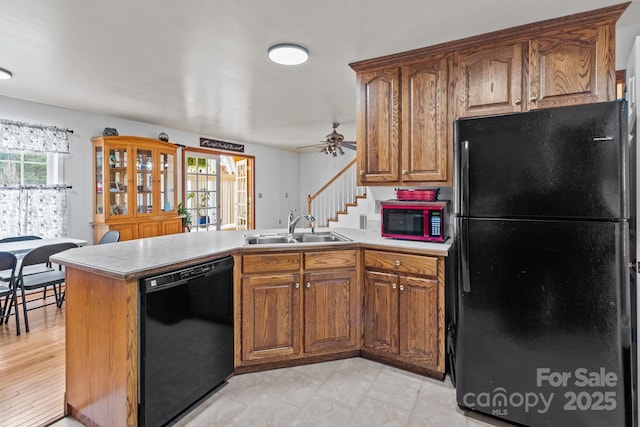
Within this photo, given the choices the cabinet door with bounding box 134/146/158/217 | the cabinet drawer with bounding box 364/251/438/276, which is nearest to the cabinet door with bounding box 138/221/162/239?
the cabinet door with bounding box 134/146/158/217

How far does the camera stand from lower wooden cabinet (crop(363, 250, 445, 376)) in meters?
2.16

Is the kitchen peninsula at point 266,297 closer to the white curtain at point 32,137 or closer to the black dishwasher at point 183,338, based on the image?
the black dishwasher at point 183,338

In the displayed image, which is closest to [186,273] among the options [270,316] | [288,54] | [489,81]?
[270,316]

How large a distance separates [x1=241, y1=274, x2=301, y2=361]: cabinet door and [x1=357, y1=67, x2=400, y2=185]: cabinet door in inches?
42.8

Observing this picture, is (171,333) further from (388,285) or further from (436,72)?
(436,72)

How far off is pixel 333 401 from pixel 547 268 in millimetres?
1416

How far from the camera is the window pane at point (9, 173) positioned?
3.74 meters

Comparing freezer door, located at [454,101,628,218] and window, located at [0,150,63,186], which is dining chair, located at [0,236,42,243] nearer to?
window, located at [0,150,63,186]

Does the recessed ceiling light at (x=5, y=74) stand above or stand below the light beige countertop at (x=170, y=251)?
above

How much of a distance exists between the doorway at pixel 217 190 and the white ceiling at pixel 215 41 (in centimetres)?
209

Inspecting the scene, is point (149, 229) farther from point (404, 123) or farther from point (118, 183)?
point (404, 123)

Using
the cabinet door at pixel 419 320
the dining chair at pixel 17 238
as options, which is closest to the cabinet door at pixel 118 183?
the dining chair at pixel 17 238

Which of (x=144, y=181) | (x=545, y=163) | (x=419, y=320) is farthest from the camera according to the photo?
(x=144, y=181)

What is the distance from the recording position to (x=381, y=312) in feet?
7.76
